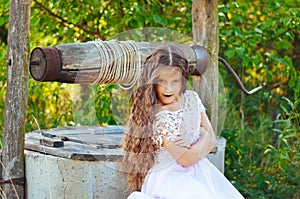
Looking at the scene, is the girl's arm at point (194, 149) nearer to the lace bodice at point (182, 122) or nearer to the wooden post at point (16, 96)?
the lace bodice at point (182, 122)

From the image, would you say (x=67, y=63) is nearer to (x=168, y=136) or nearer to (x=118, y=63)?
(x=118, y=63)

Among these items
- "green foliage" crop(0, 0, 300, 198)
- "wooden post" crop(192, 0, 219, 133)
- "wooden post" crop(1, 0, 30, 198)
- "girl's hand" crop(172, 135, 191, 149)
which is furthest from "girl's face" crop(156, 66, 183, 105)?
"wooden post" crop(192, 0, 219, 133)

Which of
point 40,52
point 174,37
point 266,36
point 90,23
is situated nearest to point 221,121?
point 174,37

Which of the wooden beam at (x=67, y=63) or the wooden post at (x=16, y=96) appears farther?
the wooden post at (x=16, y=96)

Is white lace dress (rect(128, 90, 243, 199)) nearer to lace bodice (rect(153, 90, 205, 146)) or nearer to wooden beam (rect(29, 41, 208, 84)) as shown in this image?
lace bodice (rect(153, 90, 205, 146))

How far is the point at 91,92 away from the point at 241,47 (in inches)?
86.4

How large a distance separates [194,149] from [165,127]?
0.63 feet

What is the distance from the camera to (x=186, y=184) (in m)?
3.01

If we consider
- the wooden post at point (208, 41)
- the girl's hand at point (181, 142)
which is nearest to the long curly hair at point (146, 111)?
the girl's hand at point (181, 142)

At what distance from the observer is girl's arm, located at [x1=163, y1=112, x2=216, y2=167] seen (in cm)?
301

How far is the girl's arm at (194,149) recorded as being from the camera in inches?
118

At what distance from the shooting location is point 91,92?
3418mm

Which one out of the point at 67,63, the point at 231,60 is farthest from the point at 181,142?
the point at 231,60

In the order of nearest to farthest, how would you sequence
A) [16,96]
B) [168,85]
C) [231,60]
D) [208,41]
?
[168,85] < [16,96] < [208,41] < [231,60]
